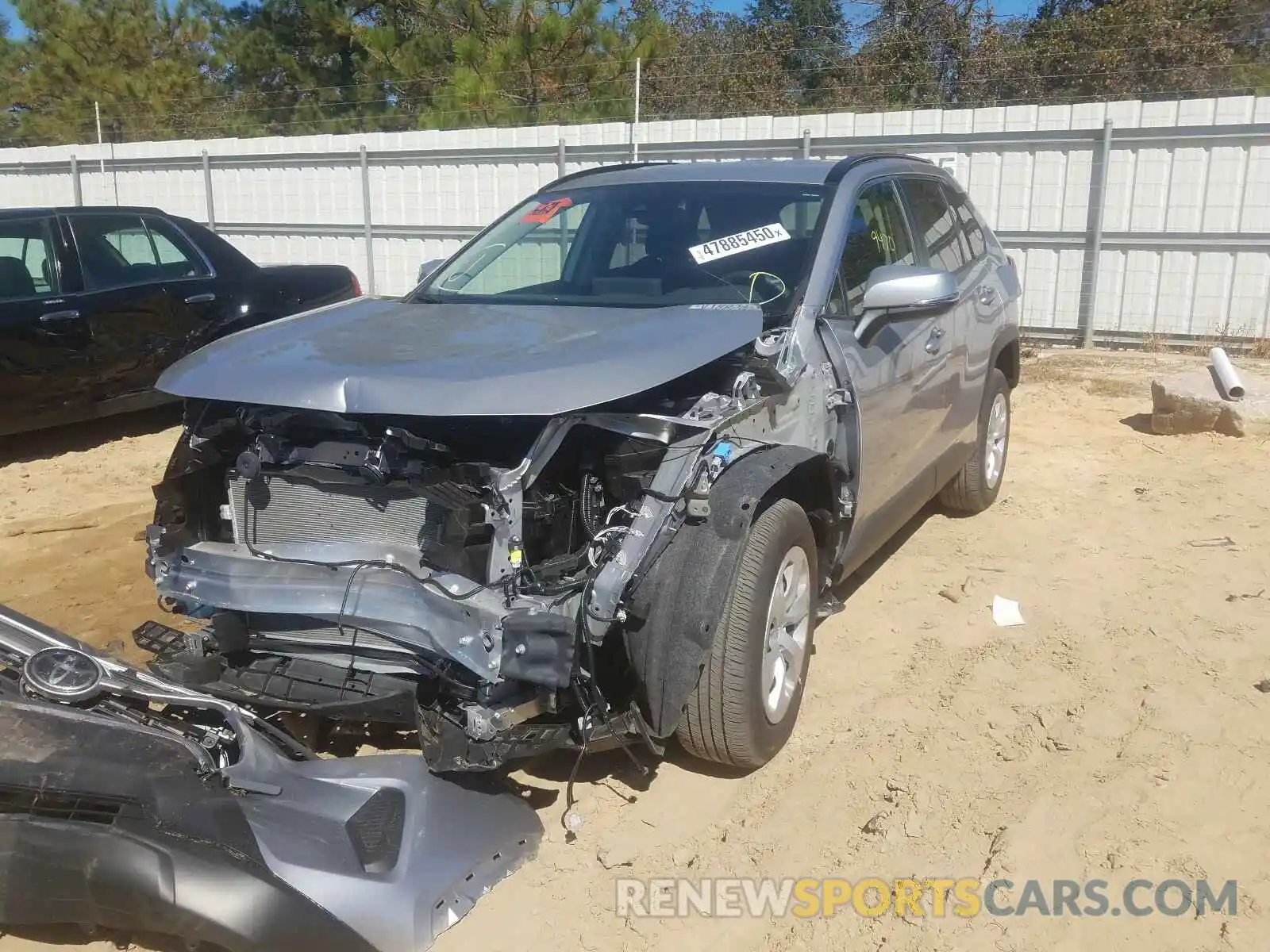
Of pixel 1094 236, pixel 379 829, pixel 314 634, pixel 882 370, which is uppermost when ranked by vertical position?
pixel 1094 236

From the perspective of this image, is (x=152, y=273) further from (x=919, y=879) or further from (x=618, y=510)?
(x=919, y=879)

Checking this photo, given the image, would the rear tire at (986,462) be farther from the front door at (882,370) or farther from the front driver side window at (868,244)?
the front driver side window at (868,244)

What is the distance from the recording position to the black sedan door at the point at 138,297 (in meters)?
7.26

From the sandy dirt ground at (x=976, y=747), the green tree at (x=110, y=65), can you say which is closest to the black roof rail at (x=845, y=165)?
the sandy dirt ground at (x=976, y=747)

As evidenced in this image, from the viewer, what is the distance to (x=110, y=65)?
25.9m

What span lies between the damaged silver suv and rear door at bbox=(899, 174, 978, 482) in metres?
0.63

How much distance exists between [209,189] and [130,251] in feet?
29.3

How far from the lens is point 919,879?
9.78ft

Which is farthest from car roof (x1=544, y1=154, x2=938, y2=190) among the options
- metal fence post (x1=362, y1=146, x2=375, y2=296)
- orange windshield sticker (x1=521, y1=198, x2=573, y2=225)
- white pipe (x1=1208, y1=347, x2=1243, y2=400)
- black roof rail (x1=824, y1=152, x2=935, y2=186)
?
metal fence post (x1=362, y1=146, x2=375, y2=296)

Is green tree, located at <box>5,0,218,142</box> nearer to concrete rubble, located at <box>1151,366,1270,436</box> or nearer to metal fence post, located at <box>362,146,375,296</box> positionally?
metal fence post, located at <box>362,146,375,296</box>

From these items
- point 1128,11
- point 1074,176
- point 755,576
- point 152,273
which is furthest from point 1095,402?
point 1128,11

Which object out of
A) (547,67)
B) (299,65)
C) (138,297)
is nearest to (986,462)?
(138,297)

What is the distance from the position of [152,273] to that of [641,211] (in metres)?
4.64

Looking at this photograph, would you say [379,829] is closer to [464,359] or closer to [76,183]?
[464,359]
